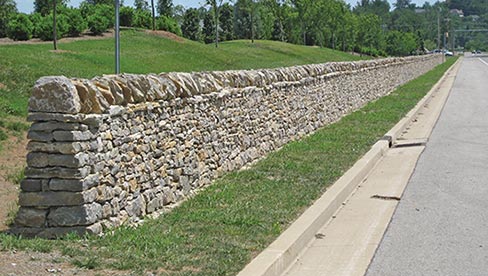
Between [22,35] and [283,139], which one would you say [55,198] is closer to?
[283,139]

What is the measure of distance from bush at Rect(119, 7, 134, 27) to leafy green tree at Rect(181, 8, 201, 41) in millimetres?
18107

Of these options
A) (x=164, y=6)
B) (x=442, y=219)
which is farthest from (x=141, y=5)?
(x=442, y=219)

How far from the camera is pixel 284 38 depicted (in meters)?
85.5

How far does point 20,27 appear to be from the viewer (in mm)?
39531

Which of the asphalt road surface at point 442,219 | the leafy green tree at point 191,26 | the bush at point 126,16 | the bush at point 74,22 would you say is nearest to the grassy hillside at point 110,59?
the bush at point 74,22

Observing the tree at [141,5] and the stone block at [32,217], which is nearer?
the stone block at [32,217]

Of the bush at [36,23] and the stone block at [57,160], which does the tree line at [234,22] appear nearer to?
the bush at [36,23]

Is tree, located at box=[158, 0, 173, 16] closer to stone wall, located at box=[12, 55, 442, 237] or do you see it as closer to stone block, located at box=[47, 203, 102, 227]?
stone wall, located at box=[12, 55, 442, 237]

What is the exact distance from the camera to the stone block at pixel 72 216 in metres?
6.74

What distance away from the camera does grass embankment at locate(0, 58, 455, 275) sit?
20.1ft

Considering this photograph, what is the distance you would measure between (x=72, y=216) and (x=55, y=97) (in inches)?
42.5

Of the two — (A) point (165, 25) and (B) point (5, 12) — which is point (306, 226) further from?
(A) point (165, 25)

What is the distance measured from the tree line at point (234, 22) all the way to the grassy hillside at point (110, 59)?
10.6ft

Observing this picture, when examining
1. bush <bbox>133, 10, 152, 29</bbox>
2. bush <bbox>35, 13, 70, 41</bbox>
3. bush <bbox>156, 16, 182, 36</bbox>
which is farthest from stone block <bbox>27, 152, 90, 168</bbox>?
bush <bbox>156, 16, 182, 36</bbox>
